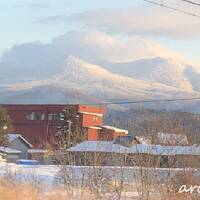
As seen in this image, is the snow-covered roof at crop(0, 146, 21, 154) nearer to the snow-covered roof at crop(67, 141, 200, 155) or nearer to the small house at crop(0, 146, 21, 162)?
the small house at crop(0, 146, 21, 162)

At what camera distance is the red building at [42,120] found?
314 feet

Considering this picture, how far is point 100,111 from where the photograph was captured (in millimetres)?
106062

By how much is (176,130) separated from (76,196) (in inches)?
430

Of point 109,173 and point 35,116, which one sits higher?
point 109,173

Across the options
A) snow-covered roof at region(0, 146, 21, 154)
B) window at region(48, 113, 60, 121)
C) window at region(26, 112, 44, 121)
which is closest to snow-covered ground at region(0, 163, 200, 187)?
snow-covered roof at region(0, 146, 21, 154)

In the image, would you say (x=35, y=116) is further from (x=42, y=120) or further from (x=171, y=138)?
(x=171, y=138)

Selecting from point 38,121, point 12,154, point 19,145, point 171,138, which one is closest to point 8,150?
point 12,154

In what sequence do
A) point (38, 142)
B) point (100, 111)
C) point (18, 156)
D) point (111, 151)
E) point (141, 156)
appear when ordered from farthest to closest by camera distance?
point (100, 111)
point (38, 142)
point (18, 156)
point (111, 151)
point (141, 156)

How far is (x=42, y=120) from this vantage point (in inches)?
3868

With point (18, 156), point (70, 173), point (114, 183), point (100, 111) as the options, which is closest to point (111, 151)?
point (70, 173)

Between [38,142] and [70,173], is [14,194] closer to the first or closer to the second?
[70,173]

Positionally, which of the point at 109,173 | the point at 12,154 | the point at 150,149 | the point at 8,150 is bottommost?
the point at 12,154

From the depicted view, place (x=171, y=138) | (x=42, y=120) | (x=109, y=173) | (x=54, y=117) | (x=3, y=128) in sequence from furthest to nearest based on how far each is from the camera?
(x=42, y=120) < (x=54, y=117) < (x=3, y=128) < (x=171, y=138) < (x=109, y=173)

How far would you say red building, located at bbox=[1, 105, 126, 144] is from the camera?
314ft
